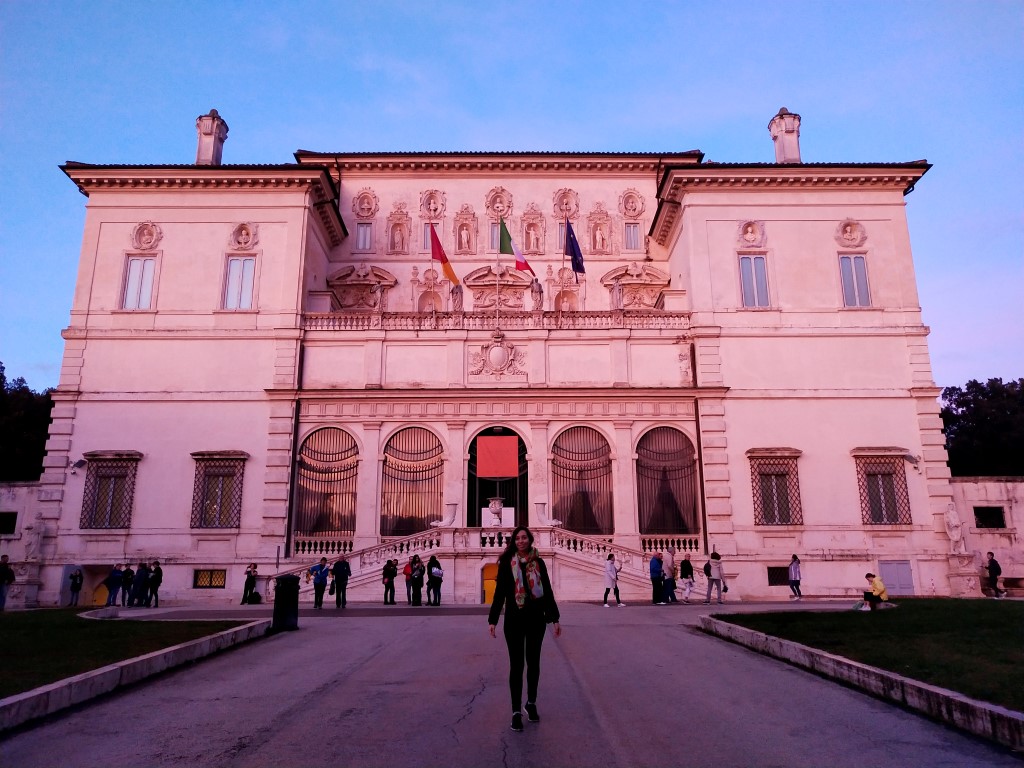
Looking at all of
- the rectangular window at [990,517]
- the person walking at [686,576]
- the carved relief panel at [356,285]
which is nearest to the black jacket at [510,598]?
the person walking at [686,576]

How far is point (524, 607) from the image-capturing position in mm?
7719

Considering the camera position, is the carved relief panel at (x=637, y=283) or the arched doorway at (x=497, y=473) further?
the carved relief panel at (x=637, y=283)

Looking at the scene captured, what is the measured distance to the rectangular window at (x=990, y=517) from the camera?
30.0m

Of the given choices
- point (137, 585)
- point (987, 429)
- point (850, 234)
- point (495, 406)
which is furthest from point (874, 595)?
point (987, 429)

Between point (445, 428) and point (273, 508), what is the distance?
7.30m

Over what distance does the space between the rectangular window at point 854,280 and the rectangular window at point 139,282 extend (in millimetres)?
29242

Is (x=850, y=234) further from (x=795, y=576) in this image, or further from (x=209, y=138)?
(x=209, y=138)

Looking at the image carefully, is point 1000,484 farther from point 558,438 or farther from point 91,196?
point 91,196

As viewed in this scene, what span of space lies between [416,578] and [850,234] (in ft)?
76.1

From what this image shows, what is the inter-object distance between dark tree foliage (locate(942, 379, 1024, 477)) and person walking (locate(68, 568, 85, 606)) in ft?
159

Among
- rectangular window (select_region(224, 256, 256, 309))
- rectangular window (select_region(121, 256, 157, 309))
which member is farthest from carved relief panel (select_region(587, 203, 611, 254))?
rectangular window (select_region(121, 256, 157, 309))

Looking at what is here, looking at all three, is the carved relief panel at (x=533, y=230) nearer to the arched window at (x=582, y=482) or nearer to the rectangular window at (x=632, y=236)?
the rectangular window at (x=632, y=236)

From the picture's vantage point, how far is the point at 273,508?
95.3 feet

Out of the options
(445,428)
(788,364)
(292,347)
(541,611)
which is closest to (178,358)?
(292,347)
